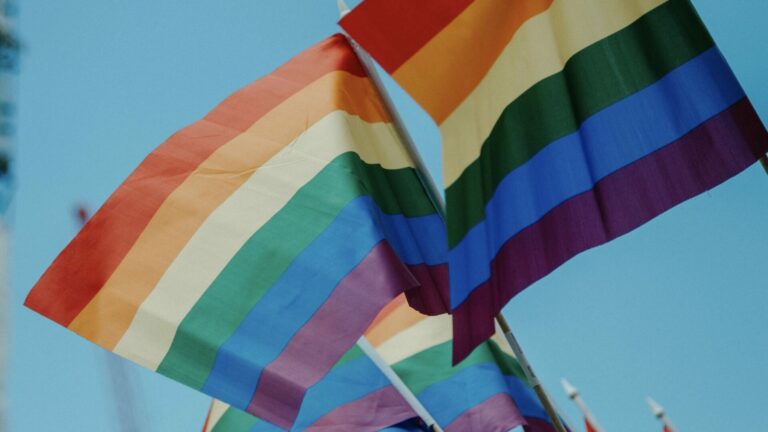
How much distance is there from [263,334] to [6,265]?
15.0 ft

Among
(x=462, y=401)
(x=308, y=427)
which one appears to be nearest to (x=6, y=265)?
(x=308, y=427)

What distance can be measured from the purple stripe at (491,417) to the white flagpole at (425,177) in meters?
2.55

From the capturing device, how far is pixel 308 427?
433 inches

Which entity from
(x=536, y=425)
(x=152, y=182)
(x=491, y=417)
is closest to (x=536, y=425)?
(x=536, y=425)

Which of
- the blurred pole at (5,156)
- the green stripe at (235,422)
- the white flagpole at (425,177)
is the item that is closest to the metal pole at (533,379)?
the white flagpole at (425,177)

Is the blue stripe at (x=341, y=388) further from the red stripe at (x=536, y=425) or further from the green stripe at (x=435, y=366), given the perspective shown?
the red stripe at (x=536, y=425)

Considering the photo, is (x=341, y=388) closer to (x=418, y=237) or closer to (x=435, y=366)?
(x=435, y=366)

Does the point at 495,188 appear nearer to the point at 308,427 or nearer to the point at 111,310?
the point at 111,310

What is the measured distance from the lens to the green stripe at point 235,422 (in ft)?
39.7

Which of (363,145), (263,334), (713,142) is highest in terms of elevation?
(713,142)

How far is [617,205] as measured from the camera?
7355 millimetres

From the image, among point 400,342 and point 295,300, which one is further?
point 400,342

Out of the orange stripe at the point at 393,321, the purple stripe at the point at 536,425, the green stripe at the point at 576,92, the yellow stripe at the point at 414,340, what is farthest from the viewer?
the orange stripe at the point at 393,321

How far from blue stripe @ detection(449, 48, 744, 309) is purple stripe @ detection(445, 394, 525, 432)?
14.0 ft
